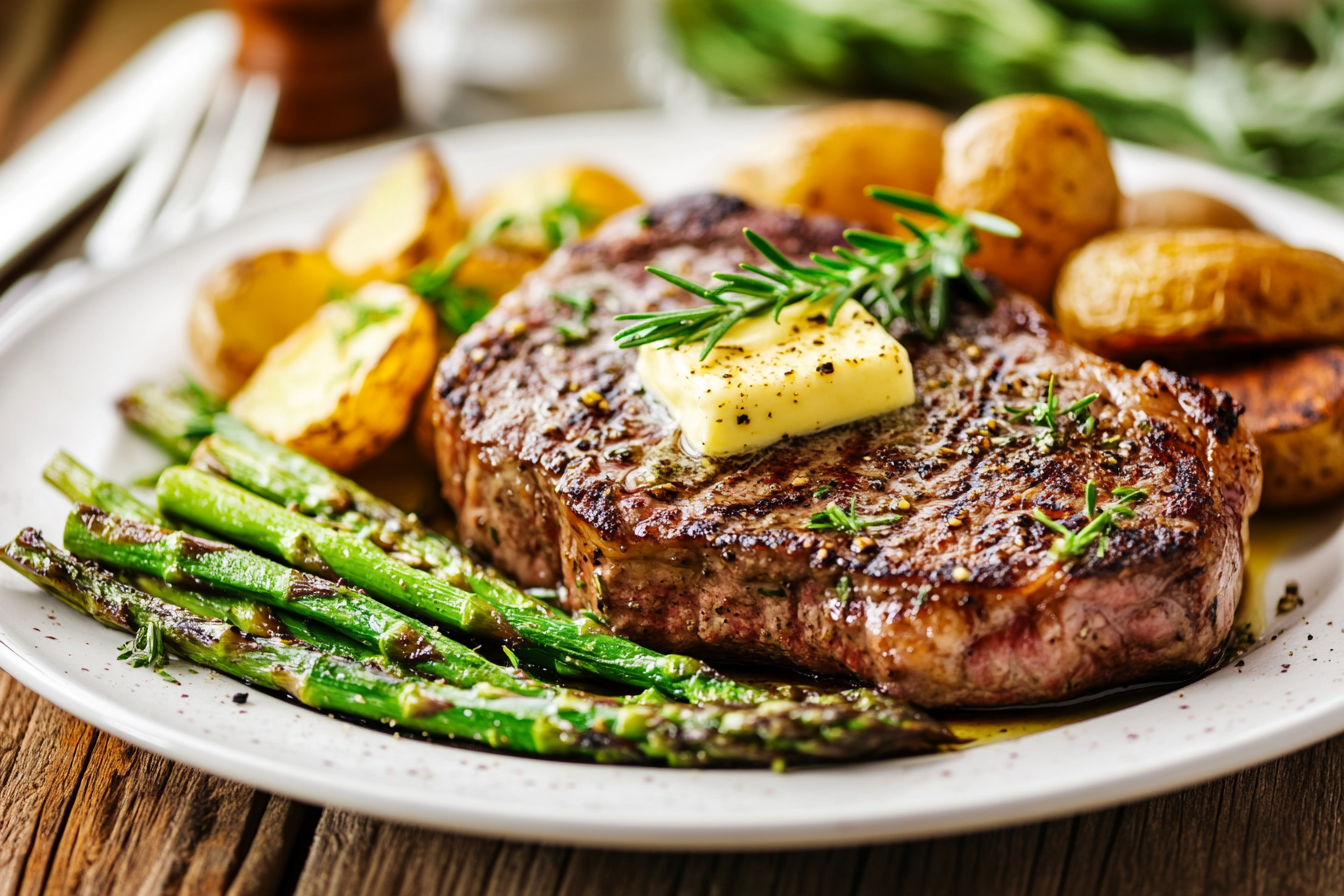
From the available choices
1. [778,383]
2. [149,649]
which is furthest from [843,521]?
[149,649]

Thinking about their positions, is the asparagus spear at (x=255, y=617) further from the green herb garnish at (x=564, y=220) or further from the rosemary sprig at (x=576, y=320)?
the green herb garnish at (x=564, y=220)

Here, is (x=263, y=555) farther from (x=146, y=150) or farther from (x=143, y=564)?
(x=146, y=150)

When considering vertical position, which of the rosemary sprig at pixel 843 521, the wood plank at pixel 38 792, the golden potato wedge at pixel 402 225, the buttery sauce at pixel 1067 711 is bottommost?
the buttery sauce at pixel 1067 711

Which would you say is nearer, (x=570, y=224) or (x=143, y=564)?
(x=143, y=564)

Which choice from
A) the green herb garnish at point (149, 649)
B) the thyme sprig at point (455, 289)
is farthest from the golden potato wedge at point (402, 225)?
the green herb garnish at point (149, 649)

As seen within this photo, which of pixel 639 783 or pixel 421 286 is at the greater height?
pixel 421 286

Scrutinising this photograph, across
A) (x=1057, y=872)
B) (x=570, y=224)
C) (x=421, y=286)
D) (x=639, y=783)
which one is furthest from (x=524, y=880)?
(x=570, y=224)

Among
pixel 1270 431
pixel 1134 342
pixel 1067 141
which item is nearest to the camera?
pixel 1270 431
